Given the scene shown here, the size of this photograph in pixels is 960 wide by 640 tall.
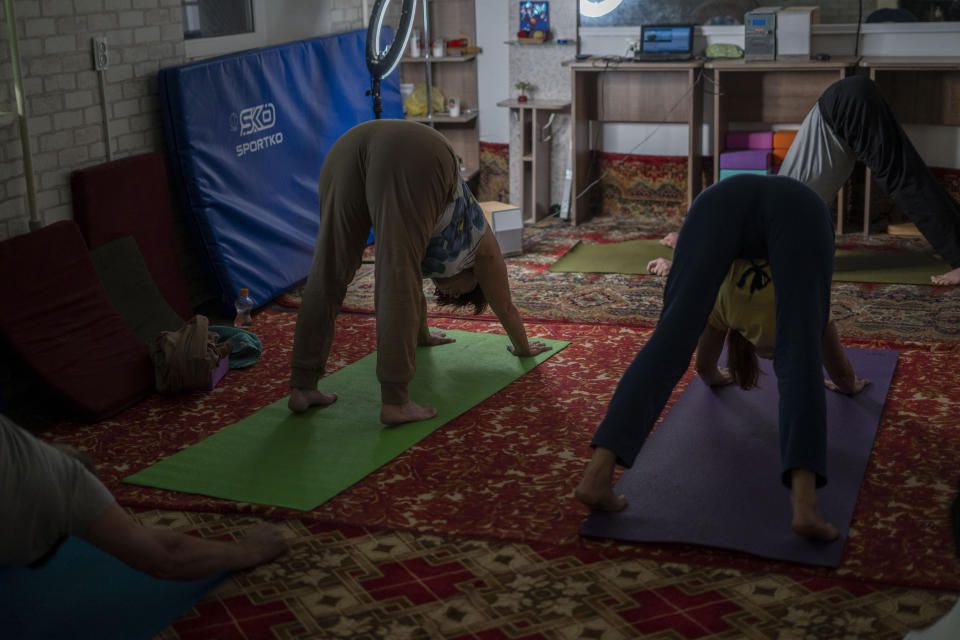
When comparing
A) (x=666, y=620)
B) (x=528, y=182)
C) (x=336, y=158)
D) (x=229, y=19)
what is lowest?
(x=666, y=620)

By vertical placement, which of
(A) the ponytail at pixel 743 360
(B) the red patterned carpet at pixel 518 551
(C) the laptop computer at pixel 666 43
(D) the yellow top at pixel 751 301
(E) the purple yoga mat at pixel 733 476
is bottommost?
(B) the red patterned carpet at pixel 518 551

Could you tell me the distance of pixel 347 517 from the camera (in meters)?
3.24

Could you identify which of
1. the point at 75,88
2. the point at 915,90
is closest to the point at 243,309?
the point at 75,88

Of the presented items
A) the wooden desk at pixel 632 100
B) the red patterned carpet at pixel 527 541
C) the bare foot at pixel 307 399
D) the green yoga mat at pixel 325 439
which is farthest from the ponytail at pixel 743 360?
the wooden desk at pixel 632 100

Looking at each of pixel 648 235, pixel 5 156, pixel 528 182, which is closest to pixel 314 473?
pixel 5 156

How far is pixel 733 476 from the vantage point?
3.39 m

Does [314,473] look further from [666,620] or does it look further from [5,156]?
[5,156]

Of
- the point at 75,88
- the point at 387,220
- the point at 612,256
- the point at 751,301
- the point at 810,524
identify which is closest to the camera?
the point at 810,524

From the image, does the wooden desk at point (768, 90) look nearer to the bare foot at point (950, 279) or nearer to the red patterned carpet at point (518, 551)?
the bare foot at point (950, 279)

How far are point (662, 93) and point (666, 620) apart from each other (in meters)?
5.20

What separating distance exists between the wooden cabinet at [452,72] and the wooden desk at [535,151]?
39 cm

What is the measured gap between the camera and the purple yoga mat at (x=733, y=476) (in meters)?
3.01

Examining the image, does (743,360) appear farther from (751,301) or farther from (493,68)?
(493,68)

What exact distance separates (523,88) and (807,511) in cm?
520
